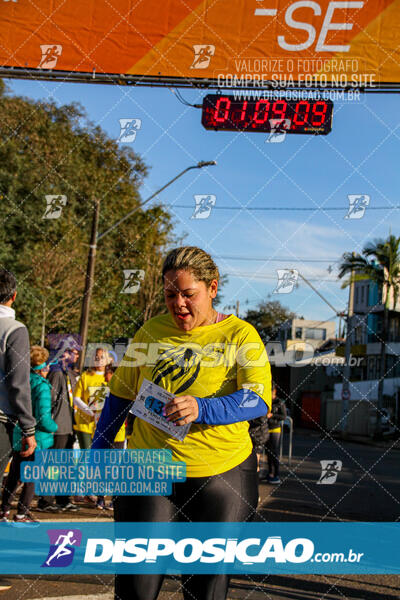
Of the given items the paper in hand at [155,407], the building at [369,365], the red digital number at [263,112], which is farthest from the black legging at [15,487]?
the building at [369,365]

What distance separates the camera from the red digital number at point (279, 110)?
859 cm

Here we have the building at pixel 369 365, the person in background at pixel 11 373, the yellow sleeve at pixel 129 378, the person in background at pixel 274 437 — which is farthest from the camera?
the building at pixel 369 365

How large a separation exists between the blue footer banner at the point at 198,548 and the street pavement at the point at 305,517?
16cm

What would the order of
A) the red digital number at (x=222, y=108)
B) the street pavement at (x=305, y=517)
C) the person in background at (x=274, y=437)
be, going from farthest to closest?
1. the person in background at (x=274, y=437)
2. the red digital number at (x=222, y=108)
3. the street pavement at (x=305, y=517)

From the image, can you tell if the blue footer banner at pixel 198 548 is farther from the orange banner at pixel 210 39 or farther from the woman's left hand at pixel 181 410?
the orange banner at pixel 210 39

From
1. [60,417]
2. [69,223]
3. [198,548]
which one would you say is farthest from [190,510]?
[69,223]

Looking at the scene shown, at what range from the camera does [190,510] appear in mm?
2865

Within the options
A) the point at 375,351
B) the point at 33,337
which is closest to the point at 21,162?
the point at 33,337

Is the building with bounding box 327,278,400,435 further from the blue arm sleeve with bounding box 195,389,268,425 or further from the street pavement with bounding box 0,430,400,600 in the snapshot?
the blue arm sleeve with bounding box 195,389,268,425

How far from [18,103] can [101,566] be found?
2953 centimetres

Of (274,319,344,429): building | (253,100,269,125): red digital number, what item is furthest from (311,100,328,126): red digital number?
(274,319,344,429): building

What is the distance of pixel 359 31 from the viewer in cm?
893

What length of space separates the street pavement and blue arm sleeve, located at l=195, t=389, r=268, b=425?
8.16ft

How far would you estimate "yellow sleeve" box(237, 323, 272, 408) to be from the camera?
3.01m
